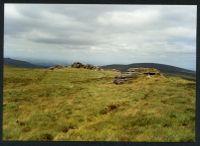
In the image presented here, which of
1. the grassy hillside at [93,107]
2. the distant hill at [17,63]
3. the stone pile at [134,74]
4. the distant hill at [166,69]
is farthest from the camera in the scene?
the distant hill at [17,63]

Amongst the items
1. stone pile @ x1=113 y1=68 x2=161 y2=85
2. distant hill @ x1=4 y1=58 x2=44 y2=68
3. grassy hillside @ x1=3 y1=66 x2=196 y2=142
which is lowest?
grassy hillside @ x1=3 y1=66 x2=196 y2=142

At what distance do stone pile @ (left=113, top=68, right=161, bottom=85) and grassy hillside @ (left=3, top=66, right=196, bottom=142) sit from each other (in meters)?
0.20

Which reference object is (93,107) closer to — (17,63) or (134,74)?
(134,74)

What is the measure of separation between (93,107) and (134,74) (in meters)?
2.34

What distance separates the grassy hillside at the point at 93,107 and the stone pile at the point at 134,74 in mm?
196

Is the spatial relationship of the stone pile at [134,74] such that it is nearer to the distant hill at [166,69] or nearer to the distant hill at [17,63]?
the distant hill at [166,69]

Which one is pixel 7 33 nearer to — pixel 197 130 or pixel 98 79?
pixel 98 79

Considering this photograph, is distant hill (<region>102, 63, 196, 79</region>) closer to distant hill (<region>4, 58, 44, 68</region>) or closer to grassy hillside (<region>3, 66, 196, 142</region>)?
grassy hillside (<region>3, 66, 196, 142</region>)

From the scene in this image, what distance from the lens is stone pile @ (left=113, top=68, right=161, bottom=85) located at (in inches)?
616

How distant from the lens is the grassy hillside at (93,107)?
484 inches

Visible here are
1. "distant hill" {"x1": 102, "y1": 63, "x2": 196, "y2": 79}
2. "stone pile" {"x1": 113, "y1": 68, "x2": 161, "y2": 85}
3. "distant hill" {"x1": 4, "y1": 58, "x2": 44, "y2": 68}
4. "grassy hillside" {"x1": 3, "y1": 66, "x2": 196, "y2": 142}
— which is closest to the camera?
"grassy hillside" {"x1": 3, "y1": 66, "x2": 196, "y2": 142}

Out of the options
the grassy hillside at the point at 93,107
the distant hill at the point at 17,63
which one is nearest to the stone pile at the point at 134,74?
the grassy hillside at the point at 93,107

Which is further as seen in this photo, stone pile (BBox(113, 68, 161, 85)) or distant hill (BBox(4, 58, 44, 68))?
distant hill (BBox(4, 58, 44, 68))

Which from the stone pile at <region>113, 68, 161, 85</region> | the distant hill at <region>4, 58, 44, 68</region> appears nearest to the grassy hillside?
the stone pile at <region>113, 68, 161, 85</region>
